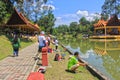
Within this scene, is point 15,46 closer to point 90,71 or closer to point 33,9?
point 90,71

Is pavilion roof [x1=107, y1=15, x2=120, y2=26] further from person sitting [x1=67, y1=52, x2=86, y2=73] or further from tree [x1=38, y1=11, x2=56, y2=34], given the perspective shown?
person sitting [x1=67, y1=52, x2=86, y2=73]

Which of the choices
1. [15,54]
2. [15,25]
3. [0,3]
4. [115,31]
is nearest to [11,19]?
[15,25]

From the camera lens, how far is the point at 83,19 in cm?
15050

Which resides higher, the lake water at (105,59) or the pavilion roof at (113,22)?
the pavilion roof at (113,22)

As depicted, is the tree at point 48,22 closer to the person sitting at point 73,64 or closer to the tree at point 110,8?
the tree at point 110,8

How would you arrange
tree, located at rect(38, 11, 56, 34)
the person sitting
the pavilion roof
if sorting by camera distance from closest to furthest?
1. the person sitting
2. the pavilion roof
3. tree, located at rect(38, 11, 56, 34)

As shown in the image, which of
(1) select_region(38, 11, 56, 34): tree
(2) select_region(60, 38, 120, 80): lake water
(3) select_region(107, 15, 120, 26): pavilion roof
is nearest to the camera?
(2) select_region(60, 38, 120, 80): lake water

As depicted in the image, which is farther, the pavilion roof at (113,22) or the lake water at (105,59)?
the pavilion roof at (113,22)

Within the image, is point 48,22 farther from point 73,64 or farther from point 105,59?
point 73,64

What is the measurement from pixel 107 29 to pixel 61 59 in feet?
162

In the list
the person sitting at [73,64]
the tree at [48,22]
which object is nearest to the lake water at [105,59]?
the person sitting at [73,64]

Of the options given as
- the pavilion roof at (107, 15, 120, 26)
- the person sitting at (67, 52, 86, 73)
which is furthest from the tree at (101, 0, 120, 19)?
the person sitting at (67, 52, 86, 73)

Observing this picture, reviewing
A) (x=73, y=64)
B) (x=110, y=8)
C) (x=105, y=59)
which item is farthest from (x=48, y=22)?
(x=73, y=64)

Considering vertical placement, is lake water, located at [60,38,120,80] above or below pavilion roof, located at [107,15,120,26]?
below
